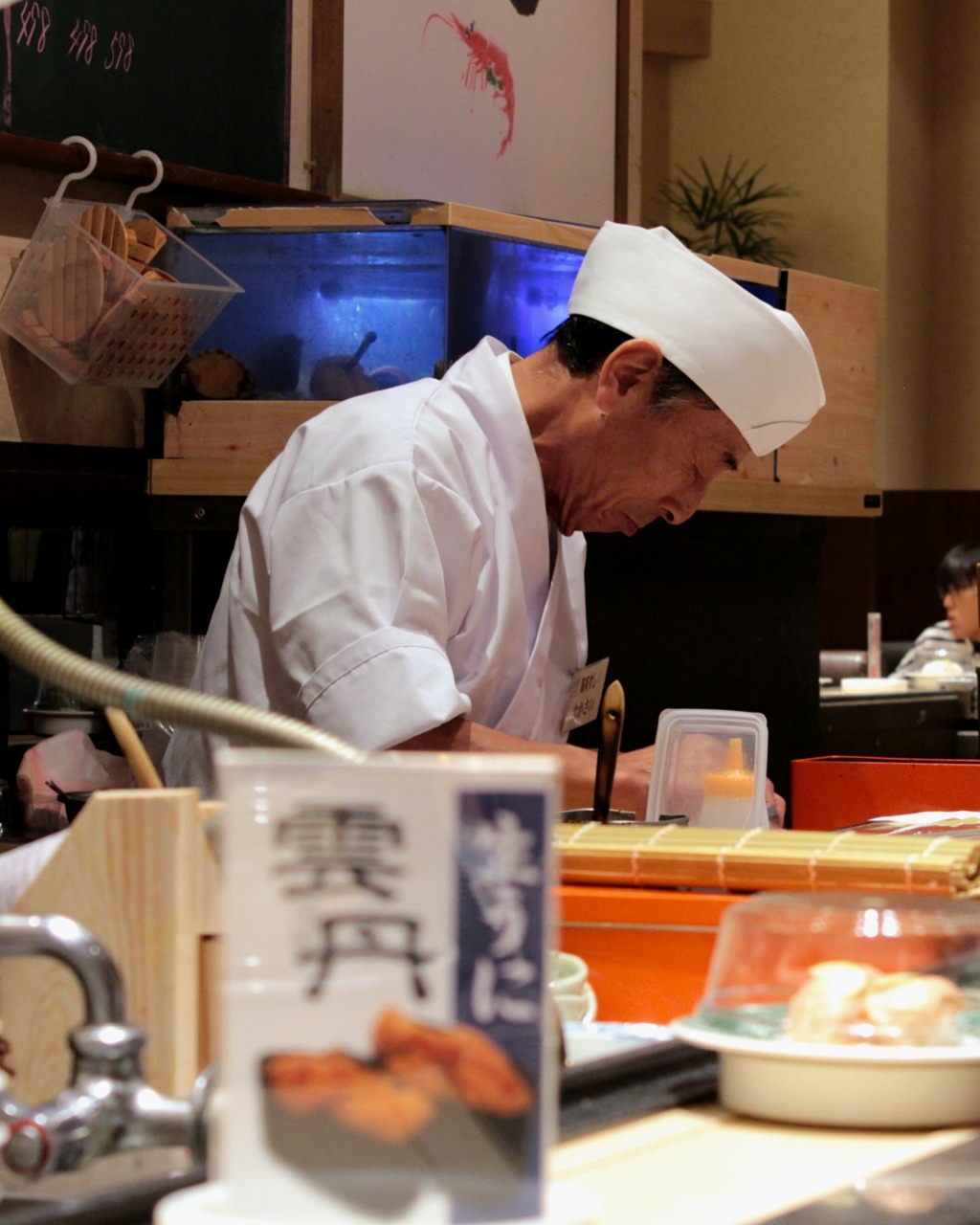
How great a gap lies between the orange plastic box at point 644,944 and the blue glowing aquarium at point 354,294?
6.09 ft

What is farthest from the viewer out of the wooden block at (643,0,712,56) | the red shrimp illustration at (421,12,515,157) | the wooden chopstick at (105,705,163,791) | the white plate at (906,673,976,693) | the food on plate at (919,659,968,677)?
the wooden block at (643,0,712,56)

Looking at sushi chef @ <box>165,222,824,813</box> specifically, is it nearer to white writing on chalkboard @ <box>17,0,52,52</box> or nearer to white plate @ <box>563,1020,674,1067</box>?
white plate @ <box>563,1020,674,1067</box>

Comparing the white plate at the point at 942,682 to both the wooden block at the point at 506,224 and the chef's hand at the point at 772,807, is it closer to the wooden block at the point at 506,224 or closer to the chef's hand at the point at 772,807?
the wooden block at the point at 506,224

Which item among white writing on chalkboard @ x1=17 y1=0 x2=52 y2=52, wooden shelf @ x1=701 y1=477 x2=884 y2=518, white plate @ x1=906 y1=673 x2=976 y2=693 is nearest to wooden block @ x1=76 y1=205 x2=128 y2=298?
white writing on chalkboard @ x1=17 y1=0 x2=52 y2=52

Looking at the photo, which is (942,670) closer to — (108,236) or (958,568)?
(958,568)

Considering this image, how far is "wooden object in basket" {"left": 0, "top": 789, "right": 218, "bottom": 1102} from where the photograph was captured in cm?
78

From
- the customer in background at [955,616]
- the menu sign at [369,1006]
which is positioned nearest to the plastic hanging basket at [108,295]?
the menu sign at [369,1006]

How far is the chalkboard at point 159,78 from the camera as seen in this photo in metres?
2.87

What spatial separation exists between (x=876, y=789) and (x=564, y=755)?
18.0 inches

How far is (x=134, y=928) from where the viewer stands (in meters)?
0.79

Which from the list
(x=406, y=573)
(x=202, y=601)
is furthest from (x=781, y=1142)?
(x=202, y=601)

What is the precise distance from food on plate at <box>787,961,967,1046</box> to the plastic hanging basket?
2.03 m

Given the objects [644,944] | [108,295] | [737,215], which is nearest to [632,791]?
[644,944]

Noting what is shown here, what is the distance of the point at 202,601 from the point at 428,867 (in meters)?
2.51
